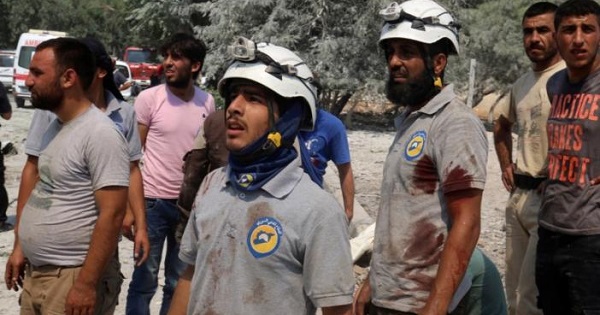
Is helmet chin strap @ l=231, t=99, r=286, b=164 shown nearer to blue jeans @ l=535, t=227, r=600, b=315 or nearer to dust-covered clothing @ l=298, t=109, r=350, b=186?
blue jeans @ l=535, t=227, r=600, b=315

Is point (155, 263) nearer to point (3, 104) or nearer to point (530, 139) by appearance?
point (530, 139)

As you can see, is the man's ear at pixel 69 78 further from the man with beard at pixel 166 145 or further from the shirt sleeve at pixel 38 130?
the man with beard at pixel 166 145

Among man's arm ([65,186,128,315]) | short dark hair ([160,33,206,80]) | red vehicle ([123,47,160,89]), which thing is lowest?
red vehicle ([123,47,160,89])

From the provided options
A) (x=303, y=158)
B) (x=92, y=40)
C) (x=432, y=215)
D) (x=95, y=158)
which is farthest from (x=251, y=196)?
(x=92, y=40)

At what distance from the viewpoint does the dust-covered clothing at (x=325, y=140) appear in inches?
207

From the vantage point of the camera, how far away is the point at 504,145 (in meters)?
5.61

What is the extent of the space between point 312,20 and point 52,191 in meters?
20.2

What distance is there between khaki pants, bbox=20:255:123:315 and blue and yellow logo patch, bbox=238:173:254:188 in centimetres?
147

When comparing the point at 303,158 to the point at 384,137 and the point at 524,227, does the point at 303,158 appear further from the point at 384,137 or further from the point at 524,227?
the point at 384,137

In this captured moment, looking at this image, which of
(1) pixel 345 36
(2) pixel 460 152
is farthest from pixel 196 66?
(1) pixel 345 36

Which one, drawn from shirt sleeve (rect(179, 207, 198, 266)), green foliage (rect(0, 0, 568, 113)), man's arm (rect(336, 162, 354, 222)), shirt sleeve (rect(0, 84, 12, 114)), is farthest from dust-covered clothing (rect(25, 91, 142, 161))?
green foliage (rect(0, 0, 568, 113))

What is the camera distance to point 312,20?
23.6 metres

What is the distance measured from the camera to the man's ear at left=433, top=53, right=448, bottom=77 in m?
3.43

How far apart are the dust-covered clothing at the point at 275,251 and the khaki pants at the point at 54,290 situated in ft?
4.23
